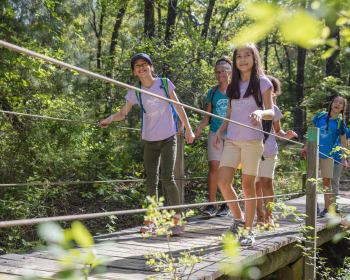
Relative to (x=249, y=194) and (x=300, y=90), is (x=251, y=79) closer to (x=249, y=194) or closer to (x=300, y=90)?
(x=249, y=194)

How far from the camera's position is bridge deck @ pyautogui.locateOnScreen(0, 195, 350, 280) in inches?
87.7

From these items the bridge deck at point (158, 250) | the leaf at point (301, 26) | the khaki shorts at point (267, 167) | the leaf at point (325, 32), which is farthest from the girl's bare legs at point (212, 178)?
the leaf at point (301, 26)

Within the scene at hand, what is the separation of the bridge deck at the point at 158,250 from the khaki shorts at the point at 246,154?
0.64 metres

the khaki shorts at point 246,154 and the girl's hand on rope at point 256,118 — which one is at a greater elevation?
the girl's hand on rope at point 256,118

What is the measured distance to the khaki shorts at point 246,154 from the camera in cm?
284

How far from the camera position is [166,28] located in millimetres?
7176

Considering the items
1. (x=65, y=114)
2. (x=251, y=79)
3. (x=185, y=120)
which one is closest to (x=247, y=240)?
(x=185, y=120)

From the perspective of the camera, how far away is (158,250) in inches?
110

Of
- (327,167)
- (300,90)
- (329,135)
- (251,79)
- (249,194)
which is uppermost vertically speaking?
(300,90)

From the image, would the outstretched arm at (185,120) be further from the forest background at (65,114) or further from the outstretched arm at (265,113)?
the forest background at (65,114)

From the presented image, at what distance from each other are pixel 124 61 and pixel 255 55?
432 centimetres

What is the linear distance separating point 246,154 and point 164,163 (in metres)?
0.79

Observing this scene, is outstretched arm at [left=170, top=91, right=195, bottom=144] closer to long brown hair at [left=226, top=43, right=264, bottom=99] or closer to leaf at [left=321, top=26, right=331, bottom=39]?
long brown hair at [left=226, top=43, right=264, bottom=99]

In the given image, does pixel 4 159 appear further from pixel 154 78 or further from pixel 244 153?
pixel 244 153
